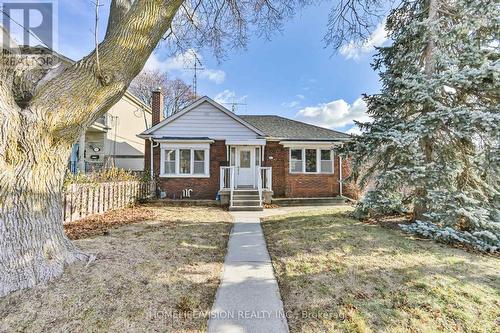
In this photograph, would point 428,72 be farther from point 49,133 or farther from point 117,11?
point 49,133

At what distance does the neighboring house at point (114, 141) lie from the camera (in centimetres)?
1628

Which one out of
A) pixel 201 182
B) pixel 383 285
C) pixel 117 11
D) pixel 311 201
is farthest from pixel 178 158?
pixel 383 285

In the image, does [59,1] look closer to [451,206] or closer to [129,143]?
[451,206]

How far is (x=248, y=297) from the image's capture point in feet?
10.9

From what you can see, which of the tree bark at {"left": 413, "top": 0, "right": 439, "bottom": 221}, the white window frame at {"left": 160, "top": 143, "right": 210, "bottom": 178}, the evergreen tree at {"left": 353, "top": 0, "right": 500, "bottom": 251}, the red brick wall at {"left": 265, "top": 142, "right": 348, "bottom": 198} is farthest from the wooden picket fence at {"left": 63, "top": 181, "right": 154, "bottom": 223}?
the tree bark at {"left": 413, "top": 0, "right": 439, "bottom": 221}

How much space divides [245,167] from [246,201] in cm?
272

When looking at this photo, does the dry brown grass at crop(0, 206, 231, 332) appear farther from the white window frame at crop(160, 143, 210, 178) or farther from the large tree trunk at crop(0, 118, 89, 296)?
the white window frame at crop(160, 143, 210, 178)

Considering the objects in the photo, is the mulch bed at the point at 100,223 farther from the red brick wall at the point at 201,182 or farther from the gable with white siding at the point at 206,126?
the gable with white siding at the point at 206,126

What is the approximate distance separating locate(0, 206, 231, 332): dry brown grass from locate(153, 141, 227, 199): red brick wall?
→ 311 inches

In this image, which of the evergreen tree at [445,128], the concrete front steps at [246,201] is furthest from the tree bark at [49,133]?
the concrete front steps at [246,201]

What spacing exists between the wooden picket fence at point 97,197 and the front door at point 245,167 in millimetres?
4807

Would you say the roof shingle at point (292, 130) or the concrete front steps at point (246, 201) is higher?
the roof shingle at point (292, 130)

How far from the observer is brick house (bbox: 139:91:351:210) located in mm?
13117

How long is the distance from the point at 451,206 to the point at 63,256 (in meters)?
7.65
